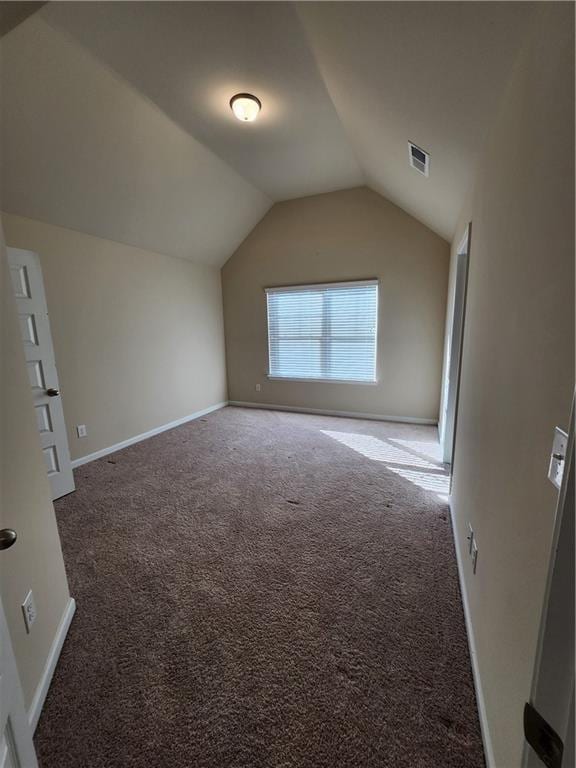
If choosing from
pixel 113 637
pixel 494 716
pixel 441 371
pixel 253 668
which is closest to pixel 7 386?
pixel 113 637

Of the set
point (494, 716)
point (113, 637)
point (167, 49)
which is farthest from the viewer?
point (167, 49)

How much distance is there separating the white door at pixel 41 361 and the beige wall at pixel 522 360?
9.62 feet

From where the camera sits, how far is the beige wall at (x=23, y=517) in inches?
43.8

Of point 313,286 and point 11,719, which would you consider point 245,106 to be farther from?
point 11,719

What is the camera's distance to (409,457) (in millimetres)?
3359

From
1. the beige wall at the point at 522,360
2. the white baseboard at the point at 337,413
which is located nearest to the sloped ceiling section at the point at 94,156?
the beige wall at the point at 522,360

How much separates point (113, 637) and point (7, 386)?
4.10 ft

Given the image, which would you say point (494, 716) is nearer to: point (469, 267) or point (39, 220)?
point (469, 267)

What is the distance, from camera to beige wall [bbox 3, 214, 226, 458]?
3.12 metres

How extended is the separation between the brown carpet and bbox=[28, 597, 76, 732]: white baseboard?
4 centimetres

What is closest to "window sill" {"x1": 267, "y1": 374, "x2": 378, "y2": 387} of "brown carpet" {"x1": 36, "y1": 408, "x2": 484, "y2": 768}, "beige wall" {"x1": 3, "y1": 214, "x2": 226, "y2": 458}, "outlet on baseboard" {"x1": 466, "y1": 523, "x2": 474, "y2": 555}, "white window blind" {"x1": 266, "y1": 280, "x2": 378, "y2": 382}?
"white window blind" {"x1": 266, "y1": 280, "x2": 378, "y2": 382}

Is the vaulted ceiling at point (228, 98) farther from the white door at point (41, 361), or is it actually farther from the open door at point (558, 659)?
the open door at point (558, 659)

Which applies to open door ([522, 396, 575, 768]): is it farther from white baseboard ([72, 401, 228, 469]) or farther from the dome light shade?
white baseboard ([72, 401, 228, 469])

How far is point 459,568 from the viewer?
1789 mm
